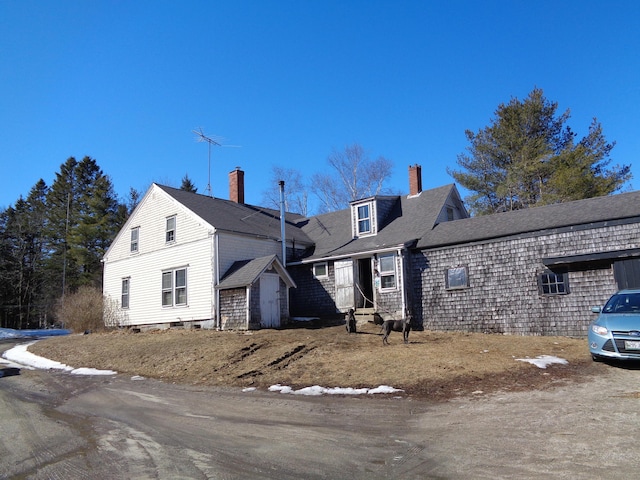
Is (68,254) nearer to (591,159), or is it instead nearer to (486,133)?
(486,133)

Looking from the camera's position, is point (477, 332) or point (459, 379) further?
point (477, 332)

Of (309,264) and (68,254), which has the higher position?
(68,254)

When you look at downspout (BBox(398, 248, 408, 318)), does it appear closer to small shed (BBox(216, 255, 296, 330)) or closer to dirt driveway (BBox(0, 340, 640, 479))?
small shed (BBox(216, 255, 296, 330))

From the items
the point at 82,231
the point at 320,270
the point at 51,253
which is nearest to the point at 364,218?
the point at 320,270

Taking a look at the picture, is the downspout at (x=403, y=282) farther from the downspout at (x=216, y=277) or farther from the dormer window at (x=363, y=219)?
the downspout at (x=216, y=277)

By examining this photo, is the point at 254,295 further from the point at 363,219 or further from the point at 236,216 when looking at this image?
the point at 363,219

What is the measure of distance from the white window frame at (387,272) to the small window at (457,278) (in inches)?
83.2

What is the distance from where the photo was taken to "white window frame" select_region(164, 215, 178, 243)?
2309cm

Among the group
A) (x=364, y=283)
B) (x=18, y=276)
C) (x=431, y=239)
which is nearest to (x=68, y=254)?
(x=18, y=276)

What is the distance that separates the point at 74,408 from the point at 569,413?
837cm

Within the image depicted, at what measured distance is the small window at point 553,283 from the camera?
1537cm

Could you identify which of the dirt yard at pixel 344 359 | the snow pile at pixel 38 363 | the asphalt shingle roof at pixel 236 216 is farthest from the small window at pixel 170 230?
the snow pile at pixel 38 363

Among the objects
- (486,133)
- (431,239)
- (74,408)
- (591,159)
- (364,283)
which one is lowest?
(74,408)

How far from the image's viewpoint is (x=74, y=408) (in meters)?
8.89
